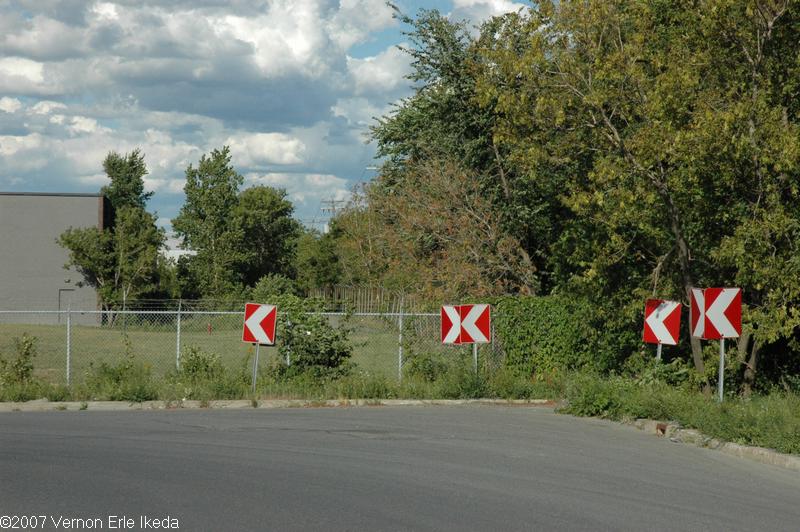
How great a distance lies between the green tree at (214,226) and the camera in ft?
246

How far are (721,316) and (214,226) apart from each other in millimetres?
63577

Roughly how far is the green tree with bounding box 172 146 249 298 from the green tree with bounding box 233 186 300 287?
6.33 m

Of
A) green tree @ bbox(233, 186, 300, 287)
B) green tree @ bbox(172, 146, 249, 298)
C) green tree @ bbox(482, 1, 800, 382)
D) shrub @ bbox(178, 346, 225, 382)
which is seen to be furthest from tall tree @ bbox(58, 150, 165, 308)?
green tree @ bbox(482, 1, 800, 382)

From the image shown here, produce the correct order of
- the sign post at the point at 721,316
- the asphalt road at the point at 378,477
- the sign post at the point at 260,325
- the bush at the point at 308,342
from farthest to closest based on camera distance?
the bush at the point at 308,342 → the sign post at the point at 260,325 → the sign post at the point at 721,316 → the asphalt road at the point at 378,477

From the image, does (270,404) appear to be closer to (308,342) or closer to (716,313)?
(308,342)

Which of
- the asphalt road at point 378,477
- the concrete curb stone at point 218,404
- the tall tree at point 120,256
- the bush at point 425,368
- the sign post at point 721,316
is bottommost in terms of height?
the concrete curb stone at point 218,404

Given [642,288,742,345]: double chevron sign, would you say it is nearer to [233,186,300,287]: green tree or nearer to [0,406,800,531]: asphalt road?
[0,406,800,531]: asphalt road

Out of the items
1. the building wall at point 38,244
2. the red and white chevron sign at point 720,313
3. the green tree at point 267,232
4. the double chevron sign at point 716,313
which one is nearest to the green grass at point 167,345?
the double chevron sign at point 716,313

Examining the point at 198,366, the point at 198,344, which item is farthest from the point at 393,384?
the point at 198,344

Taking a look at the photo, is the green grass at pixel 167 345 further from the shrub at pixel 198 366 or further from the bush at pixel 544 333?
the bush at pixel 544 333

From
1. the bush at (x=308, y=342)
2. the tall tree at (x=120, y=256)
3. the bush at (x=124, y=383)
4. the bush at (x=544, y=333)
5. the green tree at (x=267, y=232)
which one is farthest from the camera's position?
the green tree at (x=267, y=232)

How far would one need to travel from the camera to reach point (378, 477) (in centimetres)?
1038

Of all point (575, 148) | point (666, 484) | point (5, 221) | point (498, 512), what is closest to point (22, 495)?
point (498, 512)

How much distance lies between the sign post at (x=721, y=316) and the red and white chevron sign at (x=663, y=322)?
262 cm
